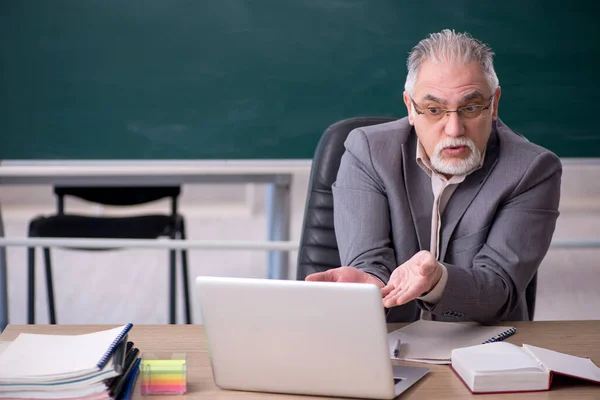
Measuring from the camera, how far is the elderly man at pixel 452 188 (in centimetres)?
158

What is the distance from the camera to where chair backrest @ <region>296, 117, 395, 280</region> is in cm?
179

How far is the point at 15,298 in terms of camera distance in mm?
3746

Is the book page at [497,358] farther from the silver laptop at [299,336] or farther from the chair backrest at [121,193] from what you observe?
the chair backrest at [121,193]

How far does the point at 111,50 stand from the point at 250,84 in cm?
47

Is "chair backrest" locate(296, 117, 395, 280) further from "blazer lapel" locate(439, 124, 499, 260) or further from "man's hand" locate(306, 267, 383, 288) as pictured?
"man's hand" locate(306, 267, 383, 288)

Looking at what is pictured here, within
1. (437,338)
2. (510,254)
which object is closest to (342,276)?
(437,338)

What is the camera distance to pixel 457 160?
5.27 ft

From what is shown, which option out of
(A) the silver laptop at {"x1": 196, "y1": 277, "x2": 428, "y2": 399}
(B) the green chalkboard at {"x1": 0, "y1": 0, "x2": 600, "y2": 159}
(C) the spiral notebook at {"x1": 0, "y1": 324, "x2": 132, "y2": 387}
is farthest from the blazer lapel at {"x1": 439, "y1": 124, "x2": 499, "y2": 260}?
(B) the green chalkboard at {"x1": 0, "y1": 0, "x2": 600, "y2": 159}

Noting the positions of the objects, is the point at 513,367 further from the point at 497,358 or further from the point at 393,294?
the point at 393,294

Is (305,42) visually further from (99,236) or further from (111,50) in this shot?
(99,236)

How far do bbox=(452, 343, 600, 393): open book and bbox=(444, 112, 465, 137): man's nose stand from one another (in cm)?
52

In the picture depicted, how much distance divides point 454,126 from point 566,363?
580 millimetres

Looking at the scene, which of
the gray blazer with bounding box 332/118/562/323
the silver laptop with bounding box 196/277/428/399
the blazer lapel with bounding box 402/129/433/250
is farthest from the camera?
the blazer lapel with bounding box 402/129/433/250

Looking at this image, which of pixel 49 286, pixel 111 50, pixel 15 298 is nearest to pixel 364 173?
pixel 111 50
